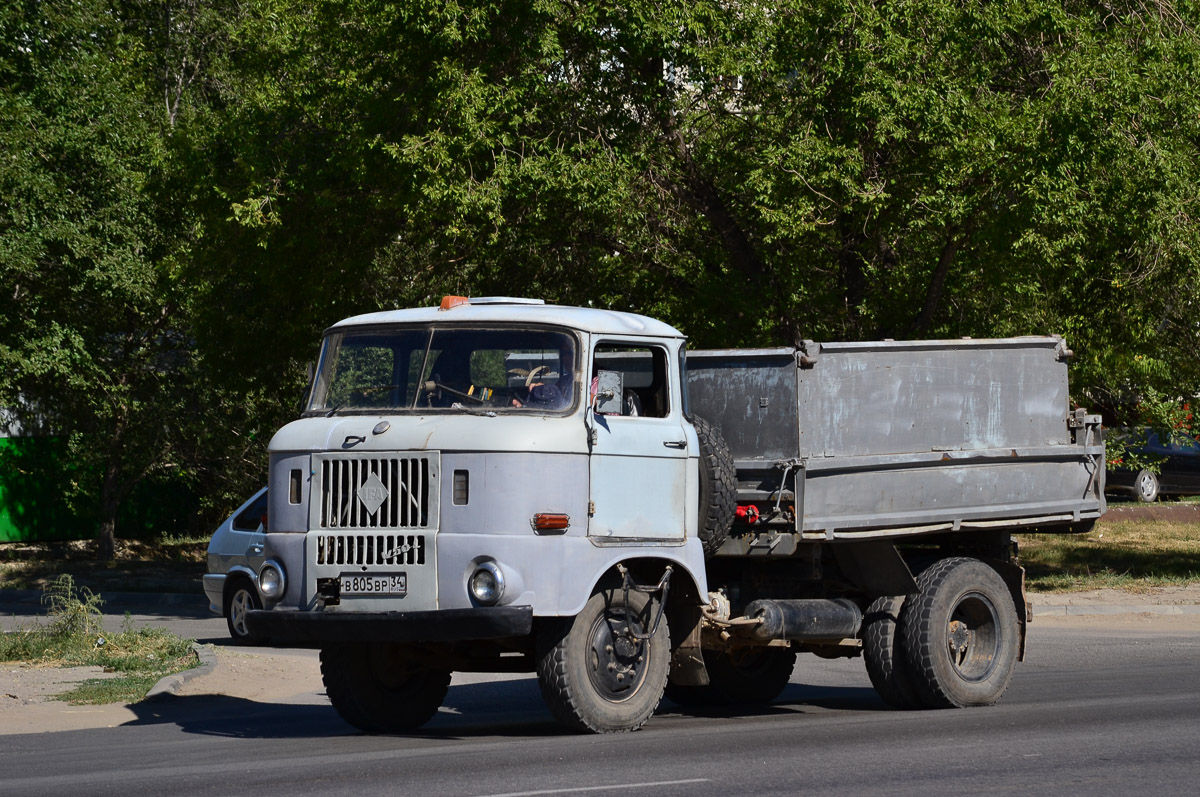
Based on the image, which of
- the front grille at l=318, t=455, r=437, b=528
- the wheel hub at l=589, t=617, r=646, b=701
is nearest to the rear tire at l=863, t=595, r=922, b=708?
the wheel hub at l=589, t=617, r=646, b=701

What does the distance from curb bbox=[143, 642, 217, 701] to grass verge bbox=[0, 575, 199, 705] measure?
0.32 feet

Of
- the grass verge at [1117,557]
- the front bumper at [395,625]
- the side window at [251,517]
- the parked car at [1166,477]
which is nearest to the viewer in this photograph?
the front bumper at [395,625]

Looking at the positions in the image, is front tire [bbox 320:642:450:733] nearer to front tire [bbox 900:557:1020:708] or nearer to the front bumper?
the front bumper

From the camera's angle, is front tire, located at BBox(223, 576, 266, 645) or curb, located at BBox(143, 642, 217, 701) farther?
front tire, located at BBox(223, 576, 266, 645)

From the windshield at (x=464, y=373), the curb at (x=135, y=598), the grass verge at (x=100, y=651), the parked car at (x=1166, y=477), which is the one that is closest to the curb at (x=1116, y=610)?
the grass verge at (x=100, y=651)

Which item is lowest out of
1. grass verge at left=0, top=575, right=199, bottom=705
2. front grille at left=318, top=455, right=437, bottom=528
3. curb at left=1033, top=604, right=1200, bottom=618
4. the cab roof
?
curb at left=1033, top=604, right=1200, bottom=618

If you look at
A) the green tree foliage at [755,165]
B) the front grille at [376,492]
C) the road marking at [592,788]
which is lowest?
the road marking at [592,788]

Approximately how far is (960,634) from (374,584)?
Result: 15.3ft

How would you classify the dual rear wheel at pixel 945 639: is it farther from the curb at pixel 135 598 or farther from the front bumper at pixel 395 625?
the curb at pixel 135 598

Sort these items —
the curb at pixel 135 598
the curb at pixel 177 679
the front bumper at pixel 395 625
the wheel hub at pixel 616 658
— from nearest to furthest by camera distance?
the front bumper at pixel 395 625 → the wheel hub at pixel 616 658 → the curb at pixel 177 679 → the curb at pixel 135 598

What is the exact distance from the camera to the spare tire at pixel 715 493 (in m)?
9.64

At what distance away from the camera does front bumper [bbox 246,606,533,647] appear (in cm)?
834

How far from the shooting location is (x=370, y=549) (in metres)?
8.77

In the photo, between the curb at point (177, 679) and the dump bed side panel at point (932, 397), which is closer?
the dump bed side panel at point (932, 397)
